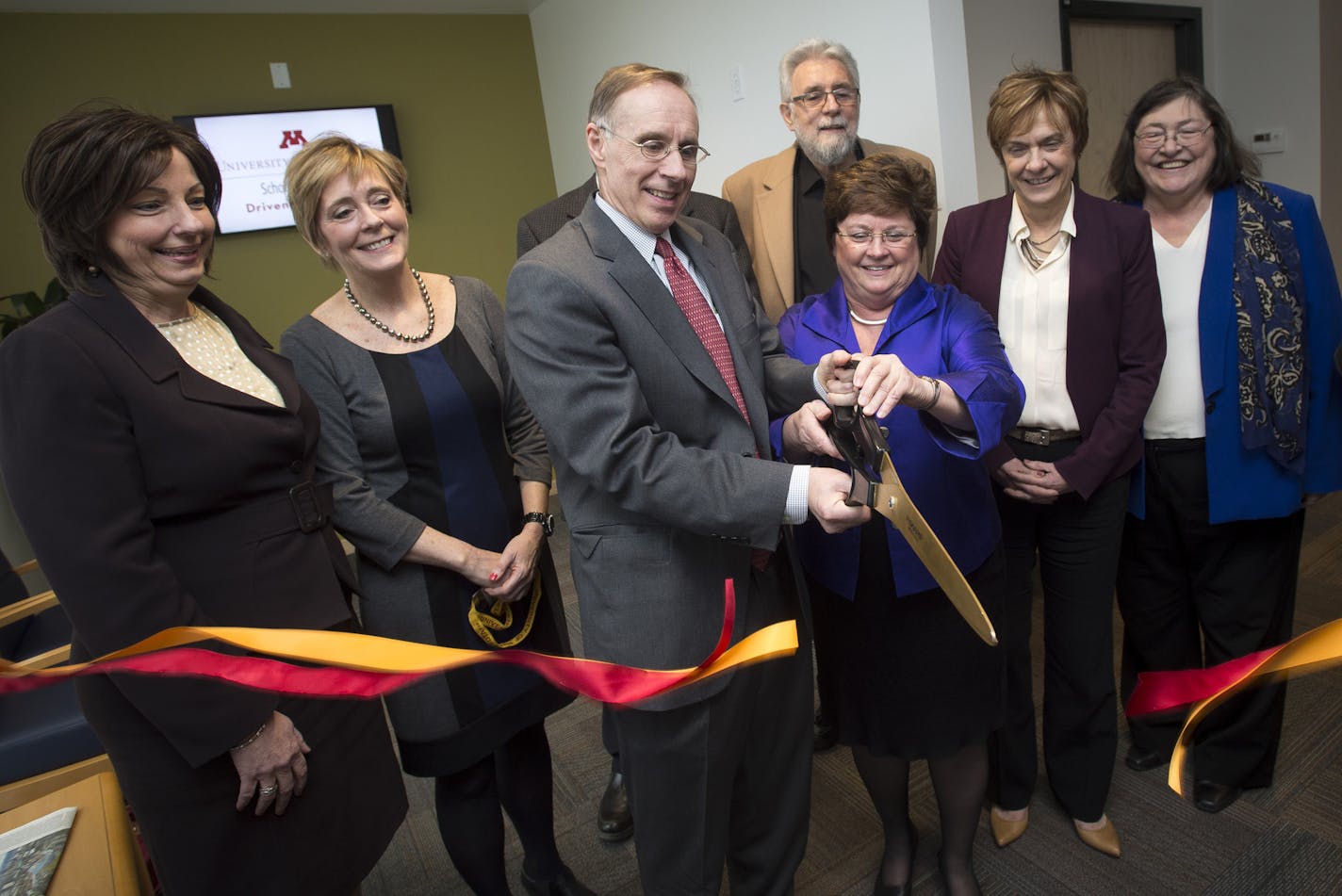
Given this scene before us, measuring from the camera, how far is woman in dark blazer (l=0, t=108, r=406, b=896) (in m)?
1.14

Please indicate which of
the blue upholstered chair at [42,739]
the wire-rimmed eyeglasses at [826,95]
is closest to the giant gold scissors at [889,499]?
the wire-rimmed eyeglasses at [826,95]

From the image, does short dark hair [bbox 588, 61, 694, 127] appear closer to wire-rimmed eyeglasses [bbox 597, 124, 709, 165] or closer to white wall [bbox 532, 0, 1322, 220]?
wire-rimmed eyeglasses [bbox 597, 124, 709, 165]

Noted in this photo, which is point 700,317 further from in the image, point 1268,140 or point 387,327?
point 1268,140

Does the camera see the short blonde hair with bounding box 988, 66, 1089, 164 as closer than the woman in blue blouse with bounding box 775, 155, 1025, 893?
No

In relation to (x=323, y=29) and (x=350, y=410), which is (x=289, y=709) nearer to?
(x=350, y=410)

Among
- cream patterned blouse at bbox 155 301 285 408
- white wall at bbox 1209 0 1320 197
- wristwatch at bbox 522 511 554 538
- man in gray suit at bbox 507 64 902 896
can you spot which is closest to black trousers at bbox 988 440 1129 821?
man in gray suit at bbox 507 64 902 896

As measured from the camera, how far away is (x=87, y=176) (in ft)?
3.94

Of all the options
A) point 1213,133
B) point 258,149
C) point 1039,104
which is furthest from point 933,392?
point 258,149

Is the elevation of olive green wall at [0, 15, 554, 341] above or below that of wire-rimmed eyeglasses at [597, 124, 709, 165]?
above

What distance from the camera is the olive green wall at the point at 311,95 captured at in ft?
14.7

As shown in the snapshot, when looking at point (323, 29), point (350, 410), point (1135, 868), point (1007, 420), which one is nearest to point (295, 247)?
point (323, 29)

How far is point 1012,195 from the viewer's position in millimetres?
1954

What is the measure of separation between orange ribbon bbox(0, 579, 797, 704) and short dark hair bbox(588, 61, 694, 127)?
797mm

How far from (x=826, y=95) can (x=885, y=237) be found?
955mm
